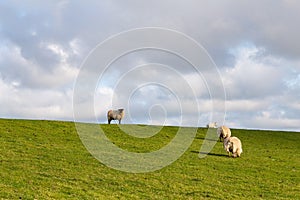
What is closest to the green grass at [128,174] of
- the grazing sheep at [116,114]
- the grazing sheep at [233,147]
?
the grazing sheep at [233,147]

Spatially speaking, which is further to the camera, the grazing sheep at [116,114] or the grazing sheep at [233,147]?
the grazing sheep at [116,114]

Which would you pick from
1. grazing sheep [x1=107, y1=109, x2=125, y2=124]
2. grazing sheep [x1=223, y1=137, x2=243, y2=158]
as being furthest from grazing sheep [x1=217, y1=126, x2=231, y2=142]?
grazing sheep [x1=107, y1=109, x2=125, y2=124]

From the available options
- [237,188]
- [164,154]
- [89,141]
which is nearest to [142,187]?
[237,188]

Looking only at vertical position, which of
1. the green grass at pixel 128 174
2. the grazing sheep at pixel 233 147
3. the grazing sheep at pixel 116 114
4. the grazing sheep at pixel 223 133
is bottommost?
the green grass at pixel 128 174

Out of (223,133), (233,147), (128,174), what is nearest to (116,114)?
(223,133)

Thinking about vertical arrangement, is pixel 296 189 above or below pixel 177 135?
below

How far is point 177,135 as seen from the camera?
151 feet

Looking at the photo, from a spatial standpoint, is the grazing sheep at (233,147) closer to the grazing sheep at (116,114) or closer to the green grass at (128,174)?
the green grass at (128,174)

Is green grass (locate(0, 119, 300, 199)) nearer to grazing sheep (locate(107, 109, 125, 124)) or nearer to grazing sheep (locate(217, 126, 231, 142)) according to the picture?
grazing sheep (locate(217, 126, 231, 142))

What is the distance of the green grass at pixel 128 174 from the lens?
1973 cm

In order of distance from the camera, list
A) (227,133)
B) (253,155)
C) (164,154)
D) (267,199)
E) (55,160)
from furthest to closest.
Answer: (227,133)
(253,155)
(164,154)
(55,160)
(267,199)

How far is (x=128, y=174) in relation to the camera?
24.0 meters

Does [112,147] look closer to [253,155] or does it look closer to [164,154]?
[164,154]

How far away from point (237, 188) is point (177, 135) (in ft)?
76.0
